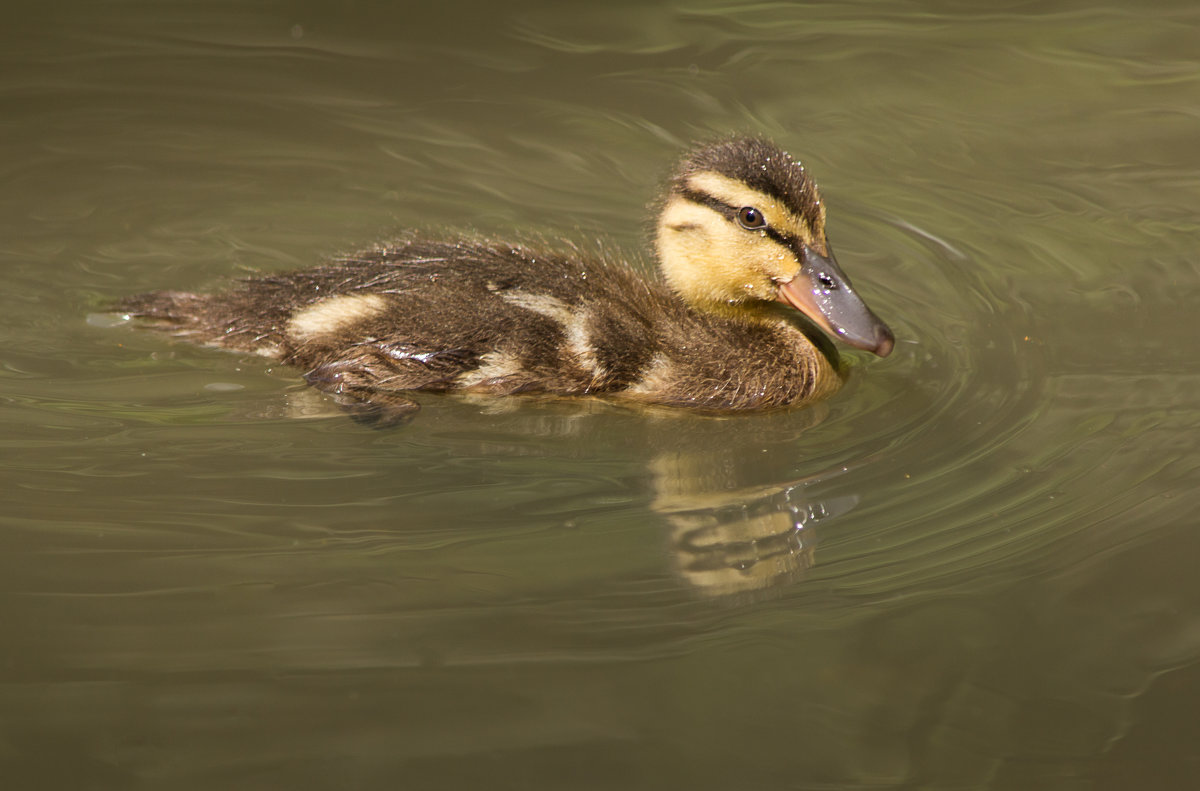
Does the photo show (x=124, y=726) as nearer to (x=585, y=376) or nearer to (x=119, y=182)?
(x=585, y=376)

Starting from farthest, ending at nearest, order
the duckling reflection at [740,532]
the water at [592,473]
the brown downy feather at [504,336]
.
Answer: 1. the brown downy feather at [504,336]
2. the duckling reflection at [740,532]
3. the water at [592,473]

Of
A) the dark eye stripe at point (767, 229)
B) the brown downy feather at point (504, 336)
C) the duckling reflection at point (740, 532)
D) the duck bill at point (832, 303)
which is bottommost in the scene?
the duckling reflection at point (740, 532)

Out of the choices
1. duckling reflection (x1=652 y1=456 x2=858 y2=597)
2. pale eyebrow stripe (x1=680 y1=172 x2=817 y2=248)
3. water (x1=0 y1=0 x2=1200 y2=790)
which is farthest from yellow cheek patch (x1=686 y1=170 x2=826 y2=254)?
duckling reflection (x1=652 y1=456 x2=858 y2=597)

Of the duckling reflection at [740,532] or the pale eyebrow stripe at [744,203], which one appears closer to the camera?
the duckling reflection at [740,532]

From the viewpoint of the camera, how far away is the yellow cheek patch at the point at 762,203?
300cm

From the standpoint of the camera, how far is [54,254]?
3789 mm

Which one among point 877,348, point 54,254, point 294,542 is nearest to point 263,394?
point 294,542

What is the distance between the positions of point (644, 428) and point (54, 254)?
1829 mm

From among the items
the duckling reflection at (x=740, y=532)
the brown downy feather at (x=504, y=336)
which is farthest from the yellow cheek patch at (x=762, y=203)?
the duckling reflection at (x=740, y=532)

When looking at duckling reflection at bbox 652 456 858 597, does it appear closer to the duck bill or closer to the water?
the water

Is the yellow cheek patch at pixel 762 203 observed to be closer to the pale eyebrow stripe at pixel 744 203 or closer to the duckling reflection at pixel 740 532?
the pale eyebrow stripe at pixel 744 203

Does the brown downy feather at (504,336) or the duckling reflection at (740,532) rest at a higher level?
the brown downy feather at (504,336)

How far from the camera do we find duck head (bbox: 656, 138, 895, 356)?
9.84ft

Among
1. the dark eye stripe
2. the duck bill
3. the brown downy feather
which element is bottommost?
the brown downy feather
